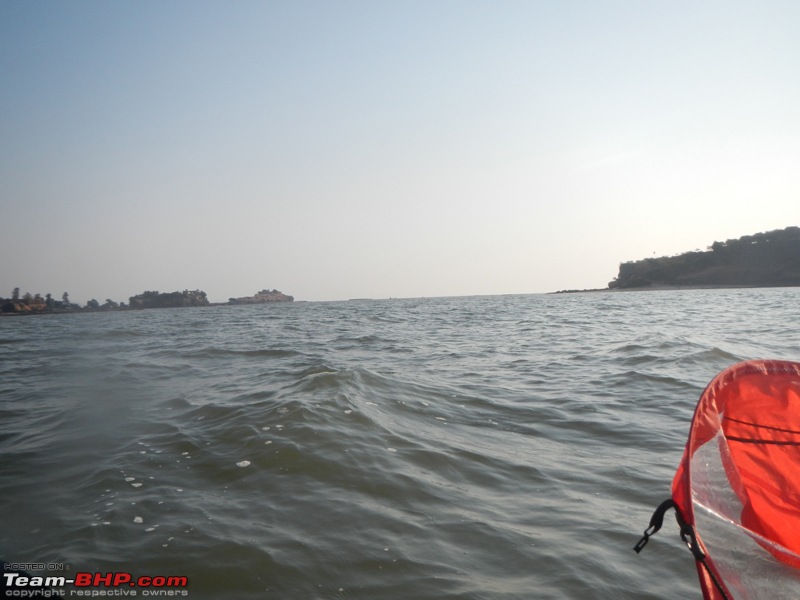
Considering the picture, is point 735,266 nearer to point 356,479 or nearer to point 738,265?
point 738,265

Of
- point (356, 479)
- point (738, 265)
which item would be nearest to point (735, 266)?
point (738, 265)

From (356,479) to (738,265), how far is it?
9586cm

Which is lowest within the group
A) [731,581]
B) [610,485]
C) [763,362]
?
[610,485]

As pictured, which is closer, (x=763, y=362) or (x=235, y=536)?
(x=763, y=362)

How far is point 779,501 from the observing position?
223 cm

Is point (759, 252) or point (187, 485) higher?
point (759, 252)

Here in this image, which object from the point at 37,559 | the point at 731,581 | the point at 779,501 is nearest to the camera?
the point at 731,581

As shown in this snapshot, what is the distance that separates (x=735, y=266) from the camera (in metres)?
80.1

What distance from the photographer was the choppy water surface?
112 inches

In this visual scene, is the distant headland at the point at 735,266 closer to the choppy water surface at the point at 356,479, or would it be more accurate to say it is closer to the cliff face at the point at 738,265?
the cliff face at the point at 738,265

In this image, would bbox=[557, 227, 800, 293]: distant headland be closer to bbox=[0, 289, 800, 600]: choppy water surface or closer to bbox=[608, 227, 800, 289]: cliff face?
bbox=[608, 227, 800, 289]: cliff face

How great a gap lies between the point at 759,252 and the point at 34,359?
96.2 meters

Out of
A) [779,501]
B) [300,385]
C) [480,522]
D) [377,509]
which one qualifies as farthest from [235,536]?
[300,385]

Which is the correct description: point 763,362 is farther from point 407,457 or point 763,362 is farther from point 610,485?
point 407,457
